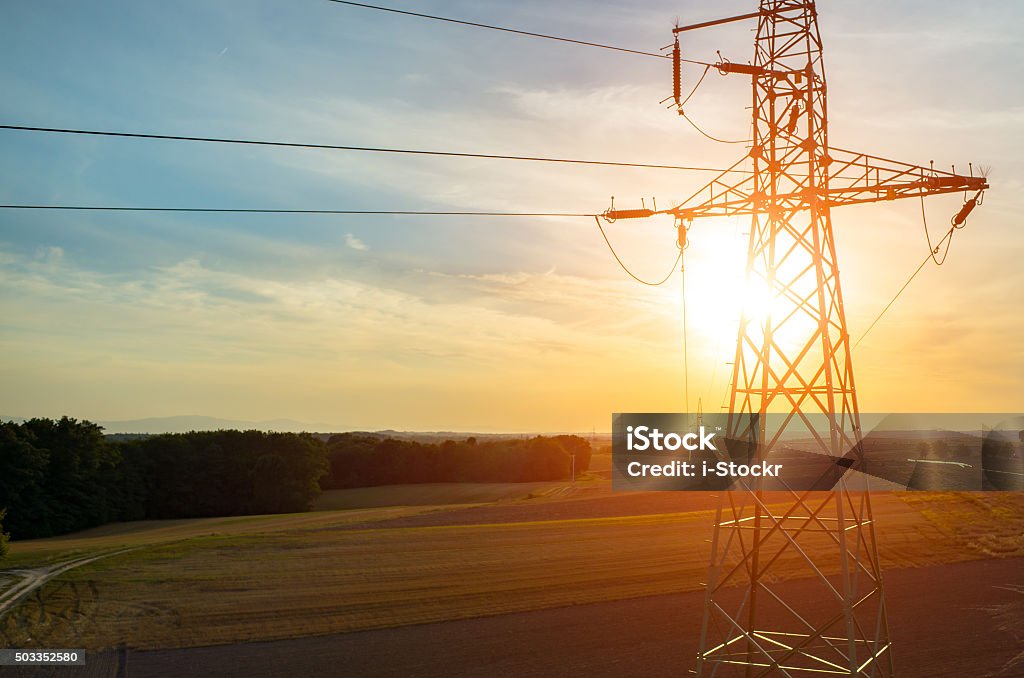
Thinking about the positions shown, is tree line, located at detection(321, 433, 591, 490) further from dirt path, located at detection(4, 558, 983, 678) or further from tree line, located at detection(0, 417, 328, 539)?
dirt path, located at detection(4, 558, 983, 678)

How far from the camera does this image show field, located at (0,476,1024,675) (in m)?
28.0

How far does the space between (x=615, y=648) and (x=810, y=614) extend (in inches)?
368

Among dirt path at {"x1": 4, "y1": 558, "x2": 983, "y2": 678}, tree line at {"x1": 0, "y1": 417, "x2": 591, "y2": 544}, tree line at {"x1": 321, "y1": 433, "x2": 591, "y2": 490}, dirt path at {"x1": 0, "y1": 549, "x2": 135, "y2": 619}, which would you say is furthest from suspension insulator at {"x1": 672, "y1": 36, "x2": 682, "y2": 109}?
tree line at {"x1": 321, "y1": 433, "x2": 591, "y2": 490}

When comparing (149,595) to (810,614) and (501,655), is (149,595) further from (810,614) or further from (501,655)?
(810,614)

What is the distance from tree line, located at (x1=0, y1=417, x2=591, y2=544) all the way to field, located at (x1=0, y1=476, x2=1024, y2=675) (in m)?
19.9

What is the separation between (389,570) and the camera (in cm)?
3781

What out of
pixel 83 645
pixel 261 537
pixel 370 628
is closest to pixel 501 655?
pixel 370 628

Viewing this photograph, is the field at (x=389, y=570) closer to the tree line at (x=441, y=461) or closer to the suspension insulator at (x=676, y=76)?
the suspension insulator at (x=676, y=76)

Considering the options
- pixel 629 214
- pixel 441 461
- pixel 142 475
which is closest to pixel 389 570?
pixel 629 214

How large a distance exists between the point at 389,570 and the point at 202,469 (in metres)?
55.9

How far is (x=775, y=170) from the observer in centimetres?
1806

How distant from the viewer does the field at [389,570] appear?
28000mm

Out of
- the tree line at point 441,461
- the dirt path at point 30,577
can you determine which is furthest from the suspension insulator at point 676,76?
the tree line at point 441,461

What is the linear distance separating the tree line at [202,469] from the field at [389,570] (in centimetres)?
1990
